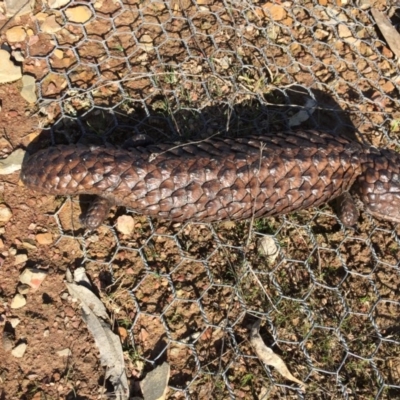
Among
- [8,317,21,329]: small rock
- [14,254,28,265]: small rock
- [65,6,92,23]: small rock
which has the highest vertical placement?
[65,6,92,23]: small rock

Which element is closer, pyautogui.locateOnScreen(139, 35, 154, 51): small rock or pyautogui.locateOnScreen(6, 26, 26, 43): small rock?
pyautogui.locateOnScreen(6, 26, 26, 43): small rock

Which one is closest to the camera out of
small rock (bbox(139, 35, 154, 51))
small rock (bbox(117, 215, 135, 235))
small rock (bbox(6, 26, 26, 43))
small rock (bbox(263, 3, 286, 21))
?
small rock (bbox(117, 215, 135, 235))

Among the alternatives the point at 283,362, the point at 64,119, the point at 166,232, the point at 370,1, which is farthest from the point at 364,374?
the point at 370,1

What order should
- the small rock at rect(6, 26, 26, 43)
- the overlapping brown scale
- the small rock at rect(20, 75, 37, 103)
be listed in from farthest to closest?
1. the small rock at rect(6, 26, 26, 43)
2. the small rock at rect(20, 75, 37, 103)
3. the overlapping brown scale

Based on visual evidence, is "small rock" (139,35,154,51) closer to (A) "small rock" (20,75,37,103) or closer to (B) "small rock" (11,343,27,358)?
(A) "small rock" (20,75,37,103)

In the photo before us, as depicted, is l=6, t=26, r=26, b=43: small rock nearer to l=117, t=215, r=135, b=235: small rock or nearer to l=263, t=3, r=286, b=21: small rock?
l=117, t=215, r=135, b=235: small rock

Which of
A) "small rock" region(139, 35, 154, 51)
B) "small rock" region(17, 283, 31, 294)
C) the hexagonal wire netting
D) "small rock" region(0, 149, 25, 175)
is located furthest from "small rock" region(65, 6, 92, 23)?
"small rock" region(17, 283, 31, 294)

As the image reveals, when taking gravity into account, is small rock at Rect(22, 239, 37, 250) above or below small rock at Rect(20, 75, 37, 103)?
below
